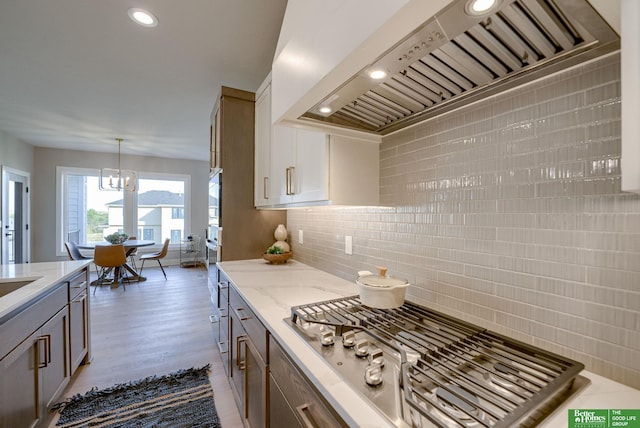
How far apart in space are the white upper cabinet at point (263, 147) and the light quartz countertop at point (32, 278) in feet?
4.54

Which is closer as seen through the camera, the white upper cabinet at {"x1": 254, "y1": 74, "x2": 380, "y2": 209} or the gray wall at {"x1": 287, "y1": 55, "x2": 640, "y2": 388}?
the gray wall at {"x1": 287, "y1": 55, "x2": 640, "y2": 388}

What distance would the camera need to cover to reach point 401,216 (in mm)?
1373

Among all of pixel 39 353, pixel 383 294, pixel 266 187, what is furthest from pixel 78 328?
pixel 383 294

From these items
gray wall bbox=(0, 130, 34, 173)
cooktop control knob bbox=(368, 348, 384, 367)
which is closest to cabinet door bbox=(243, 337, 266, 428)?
cooktop control knob bbox=(368, 348, 384, 367)

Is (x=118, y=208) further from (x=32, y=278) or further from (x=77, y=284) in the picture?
(x=32, y=278)

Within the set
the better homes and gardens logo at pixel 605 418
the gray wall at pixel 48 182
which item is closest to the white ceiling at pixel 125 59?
the gray wall at pixel 48 182

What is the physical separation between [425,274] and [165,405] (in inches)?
76.3

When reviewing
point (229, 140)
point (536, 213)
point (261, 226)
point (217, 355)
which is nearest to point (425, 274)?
point (536, 213)

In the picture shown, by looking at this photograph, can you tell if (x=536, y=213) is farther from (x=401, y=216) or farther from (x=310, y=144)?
(x=310, y=144)

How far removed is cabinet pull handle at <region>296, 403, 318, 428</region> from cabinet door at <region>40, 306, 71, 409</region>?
1.64 metres

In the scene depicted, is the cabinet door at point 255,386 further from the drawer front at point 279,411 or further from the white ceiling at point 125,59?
the white ceiling at point 125,59

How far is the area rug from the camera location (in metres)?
1.74

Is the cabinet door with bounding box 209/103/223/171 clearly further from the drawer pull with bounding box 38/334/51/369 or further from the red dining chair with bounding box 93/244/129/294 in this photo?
the red dining chair with bounding box 93/244/129/294

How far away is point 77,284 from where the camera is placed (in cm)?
212
